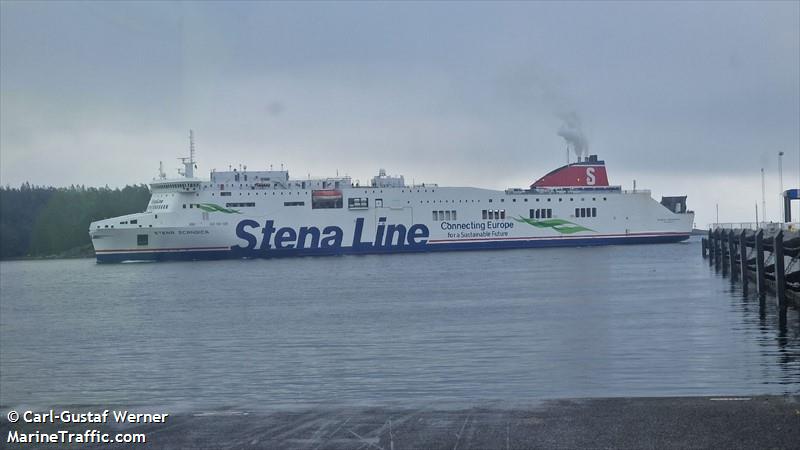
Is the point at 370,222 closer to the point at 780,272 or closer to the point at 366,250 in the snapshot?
the point at 366,250

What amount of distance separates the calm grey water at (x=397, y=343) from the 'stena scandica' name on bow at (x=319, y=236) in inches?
901

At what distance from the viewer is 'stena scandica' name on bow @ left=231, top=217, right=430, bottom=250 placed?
192ft

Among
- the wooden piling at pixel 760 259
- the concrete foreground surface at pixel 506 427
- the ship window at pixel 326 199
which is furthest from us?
the ship window at pixel 326 199

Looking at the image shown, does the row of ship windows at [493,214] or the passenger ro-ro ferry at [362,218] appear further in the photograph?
the row of ship windows at [493,214]

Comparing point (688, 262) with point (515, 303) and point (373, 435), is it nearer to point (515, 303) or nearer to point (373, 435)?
point (515, 303)

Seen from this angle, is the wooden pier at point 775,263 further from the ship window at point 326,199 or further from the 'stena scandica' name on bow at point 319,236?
the ship window at point 326,199

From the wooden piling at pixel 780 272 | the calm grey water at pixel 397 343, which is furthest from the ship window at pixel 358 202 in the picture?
the wooden piling at pixel 780 272

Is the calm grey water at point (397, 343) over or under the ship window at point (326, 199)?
under

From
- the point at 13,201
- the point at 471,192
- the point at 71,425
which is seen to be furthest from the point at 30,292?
the point at 71,425

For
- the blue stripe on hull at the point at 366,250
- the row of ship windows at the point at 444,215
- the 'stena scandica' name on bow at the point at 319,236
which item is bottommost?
Result: the blue stripe on hull at the point at 366,250

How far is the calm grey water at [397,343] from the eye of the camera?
462 inches

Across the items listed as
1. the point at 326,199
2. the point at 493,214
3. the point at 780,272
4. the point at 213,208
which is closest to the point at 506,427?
the point at 780,272

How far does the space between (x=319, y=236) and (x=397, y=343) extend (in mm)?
42954

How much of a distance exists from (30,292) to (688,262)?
31082 mm
